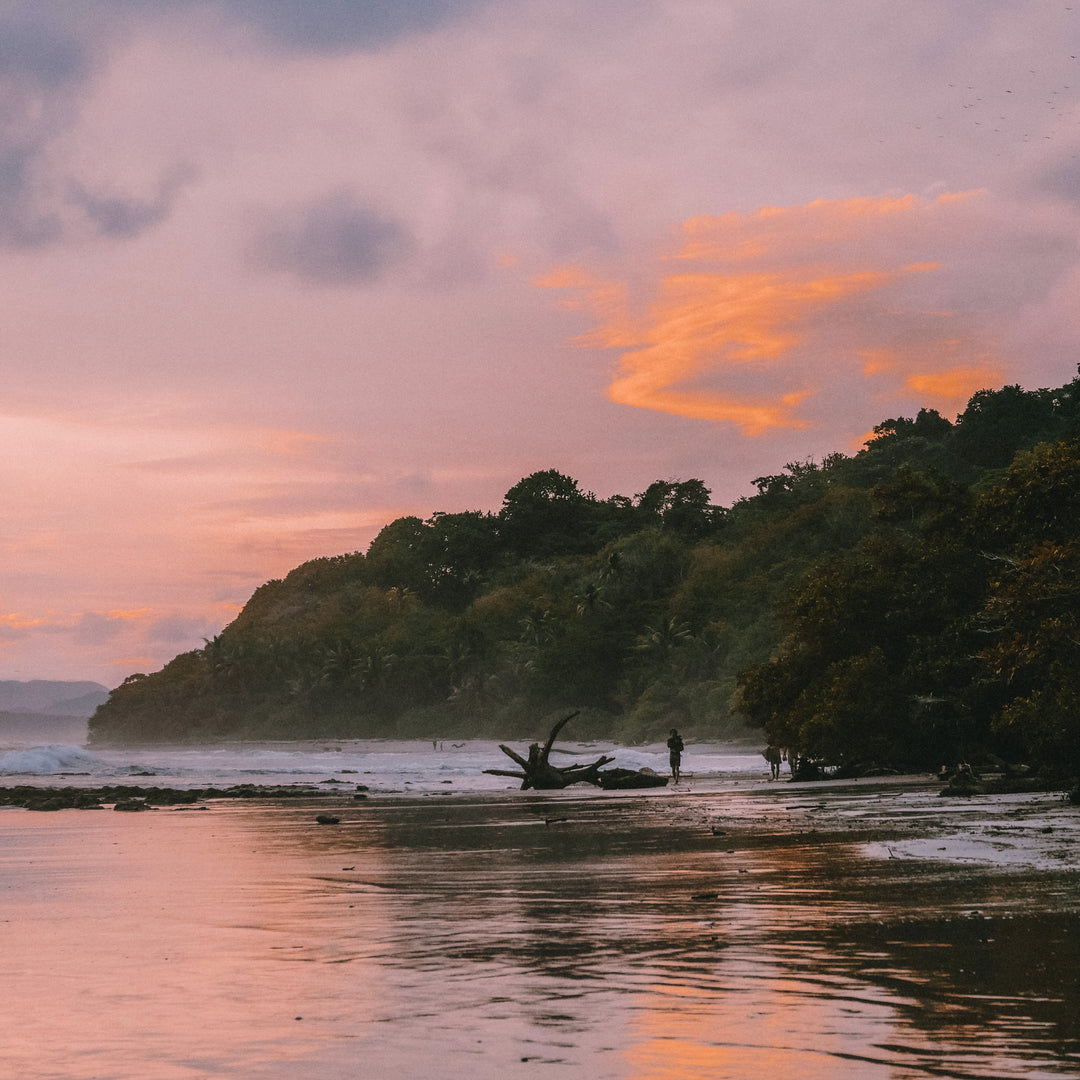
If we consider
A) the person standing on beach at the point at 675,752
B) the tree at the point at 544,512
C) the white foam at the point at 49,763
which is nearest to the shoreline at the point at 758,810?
the person standing on beach at the point at 675,752

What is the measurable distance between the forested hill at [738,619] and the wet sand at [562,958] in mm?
9596

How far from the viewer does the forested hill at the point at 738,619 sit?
1163 inches

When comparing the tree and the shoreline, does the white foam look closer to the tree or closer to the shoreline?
the shoreline

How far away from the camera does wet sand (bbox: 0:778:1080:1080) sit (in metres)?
6.71

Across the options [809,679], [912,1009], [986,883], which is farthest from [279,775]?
[912,1009]

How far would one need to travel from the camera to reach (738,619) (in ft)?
384

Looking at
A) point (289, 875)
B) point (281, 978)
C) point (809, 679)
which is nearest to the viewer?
point (281, 978)

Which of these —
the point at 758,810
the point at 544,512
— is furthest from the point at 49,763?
the point at 544,512

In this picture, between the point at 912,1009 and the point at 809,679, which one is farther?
the point at 809,679

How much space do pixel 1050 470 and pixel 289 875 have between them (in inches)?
696

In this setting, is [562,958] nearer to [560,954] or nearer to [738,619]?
[560,954]

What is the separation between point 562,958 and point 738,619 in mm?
108775

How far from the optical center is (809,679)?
41.0 m

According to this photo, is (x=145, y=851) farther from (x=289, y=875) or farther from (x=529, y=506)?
(x=529, y=506)
